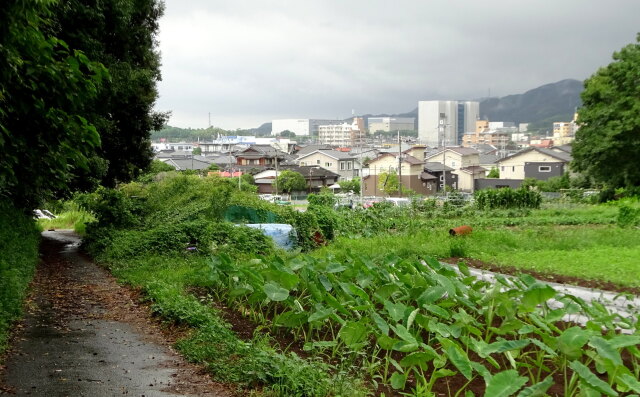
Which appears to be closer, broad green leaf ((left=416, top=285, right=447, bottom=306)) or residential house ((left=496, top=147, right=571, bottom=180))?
broad green leaf ((left=416, top=285, right=447, bottom=306))

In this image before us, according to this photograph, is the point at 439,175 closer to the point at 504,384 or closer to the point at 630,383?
the point at 630,383

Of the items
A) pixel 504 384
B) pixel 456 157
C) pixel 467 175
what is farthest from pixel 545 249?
pixel 456 157

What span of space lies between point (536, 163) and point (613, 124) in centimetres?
2403

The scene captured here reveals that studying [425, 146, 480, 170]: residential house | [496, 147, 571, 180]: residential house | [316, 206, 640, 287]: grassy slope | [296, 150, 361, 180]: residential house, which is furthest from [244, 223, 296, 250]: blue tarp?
[296, 150, 361, 180]: residential house

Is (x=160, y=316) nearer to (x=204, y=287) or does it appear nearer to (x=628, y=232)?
(x=204, y=287)

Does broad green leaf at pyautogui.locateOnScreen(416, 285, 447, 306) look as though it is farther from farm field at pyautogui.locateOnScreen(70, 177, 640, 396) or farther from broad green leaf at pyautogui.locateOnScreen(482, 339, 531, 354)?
broad green leaf at pyautogui.locateOnScreen(482, 339, 531, 354)

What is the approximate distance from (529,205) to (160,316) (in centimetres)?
2635

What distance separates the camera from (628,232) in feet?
56.7

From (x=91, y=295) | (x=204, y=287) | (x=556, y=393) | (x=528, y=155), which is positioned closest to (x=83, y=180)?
(x=91, y=295)

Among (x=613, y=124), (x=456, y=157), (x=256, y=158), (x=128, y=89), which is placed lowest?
(x=456, y=157)

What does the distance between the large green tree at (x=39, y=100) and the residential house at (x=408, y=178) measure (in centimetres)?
5365

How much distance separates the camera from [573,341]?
491 centimetres

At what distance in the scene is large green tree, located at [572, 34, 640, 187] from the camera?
3462 centimetres

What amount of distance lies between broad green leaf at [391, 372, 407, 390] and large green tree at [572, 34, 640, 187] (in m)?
32.6
